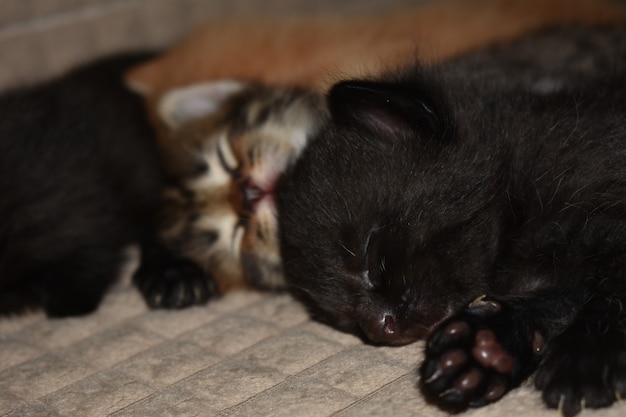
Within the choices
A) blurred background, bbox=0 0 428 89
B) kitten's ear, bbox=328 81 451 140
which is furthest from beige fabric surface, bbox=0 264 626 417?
blurred background, bbox=0 0 428 89

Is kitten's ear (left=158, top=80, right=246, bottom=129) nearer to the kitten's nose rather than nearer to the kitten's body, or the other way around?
the kitten's body

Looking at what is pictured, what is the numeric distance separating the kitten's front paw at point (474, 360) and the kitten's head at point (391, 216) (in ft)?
0.54

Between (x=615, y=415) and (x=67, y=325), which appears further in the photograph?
(x=67, y=325)

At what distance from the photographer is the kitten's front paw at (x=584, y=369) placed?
1268mm

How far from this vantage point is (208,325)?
1823mm

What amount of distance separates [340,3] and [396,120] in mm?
1761

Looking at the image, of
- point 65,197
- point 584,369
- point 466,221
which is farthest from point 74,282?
point 584,369

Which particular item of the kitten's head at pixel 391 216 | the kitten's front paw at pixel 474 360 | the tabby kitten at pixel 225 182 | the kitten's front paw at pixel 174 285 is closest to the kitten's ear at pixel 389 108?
the kitten's head at pixel 391 216

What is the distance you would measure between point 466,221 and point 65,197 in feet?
3.30

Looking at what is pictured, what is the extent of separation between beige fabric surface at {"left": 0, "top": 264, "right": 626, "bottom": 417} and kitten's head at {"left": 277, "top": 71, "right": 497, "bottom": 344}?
0.29 feet

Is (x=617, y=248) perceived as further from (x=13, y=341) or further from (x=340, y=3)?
(x=340, y=3)

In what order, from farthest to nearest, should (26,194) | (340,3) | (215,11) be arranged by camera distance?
(340,3) → (215,11) → (26,194)

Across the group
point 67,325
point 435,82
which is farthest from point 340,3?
point 67,325

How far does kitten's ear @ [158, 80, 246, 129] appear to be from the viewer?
247 cm
